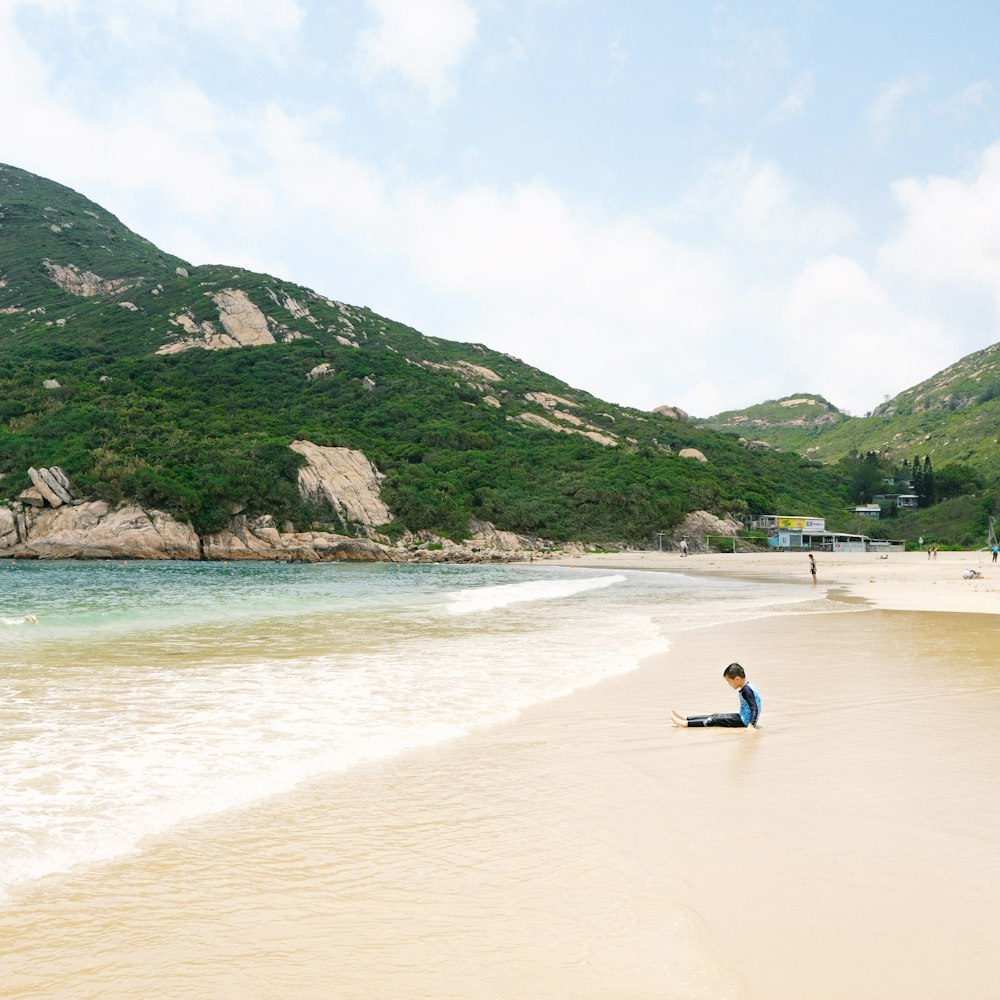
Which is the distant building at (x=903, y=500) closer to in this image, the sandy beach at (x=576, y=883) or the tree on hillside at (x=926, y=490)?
the tree on hillside at (x=926, y=490)

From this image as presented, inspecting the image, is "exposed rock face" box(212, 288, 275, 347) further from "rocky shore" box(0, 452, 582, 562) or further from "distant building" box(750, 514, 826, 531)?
"distant building" box(750, 514, 826, 531)

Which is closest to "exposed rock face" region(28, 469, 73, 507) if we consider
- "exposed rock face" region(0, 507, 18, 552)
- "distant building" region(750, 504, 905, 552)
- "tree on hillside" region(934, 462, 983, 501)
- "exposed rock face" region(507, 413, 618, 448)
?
"exposed rock face" region(0, 507, 18, 552)

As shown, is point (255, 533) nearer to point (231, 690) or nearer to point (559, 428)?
point (559, 428)

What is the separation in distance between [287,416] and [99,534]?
29.7 meters

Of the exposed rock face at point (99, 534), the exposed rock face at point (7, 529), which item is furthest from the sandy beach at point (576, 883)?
the exposed rock face at point (7, 529)

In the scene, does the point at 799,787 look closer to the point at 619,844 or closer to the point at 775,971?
the point at 619,844

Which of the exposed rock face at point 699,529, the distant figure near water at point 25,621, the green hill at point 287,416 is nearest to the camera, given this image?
the distant figure near water at point 25,621

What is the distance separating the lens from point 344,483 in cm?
7331

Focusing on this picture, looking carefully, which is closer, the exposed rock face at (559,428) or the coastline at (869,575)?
the coastline at (869,575)

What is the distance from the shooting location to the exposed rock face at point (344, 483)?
2803 inches

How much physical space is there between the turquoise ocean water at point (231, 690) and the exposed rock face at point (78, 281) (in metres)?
118

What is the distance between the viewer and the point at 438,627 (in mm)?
18016

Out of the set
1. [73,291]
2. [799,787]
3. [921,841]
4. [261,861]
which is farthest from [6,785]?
[73,291]

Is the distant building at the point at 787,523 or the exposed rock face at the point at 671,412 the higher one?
the exposed rock face at the point at 671,412
